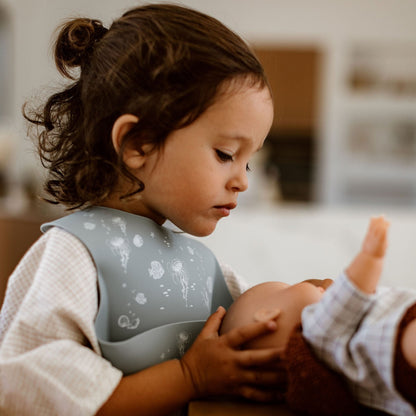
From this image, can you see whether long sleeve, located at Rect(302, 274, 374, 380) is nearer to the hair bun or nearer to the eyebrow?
the eyebrow

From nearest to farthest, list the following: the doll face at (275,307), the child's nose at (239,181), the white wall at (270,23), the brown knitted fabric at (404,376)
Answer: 1. the brown knitted fabric at (404,376)
2. the doll face at (275,307)
3. the child's nose at (239,181)
4. the white wall at (270,23)

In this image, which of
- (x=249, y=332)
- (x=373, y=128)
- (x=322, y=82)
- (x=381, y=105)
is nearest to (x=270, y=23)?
(x=322, y=82)

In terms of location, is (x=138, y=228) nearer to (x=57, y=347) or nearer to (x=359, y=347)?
(x=57, y=347)

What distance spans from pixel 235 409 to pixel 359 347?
0.14m

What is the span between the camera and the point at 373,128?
501cm

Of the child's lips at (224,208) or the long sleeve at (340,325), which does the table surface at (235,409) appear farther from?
the child's lips at (224,208)

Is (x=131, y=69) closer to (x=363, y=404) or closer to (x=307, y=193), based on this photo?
(x=363, y=404)

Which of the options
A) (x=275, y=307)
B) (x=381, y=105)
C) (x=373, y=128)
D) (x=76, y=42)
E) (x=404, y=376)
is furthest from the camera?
(x=373, y=128)

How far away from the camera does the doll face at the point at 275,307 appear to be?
55 centimetres

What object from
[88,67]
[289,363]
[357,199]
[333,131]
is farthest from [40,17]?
[289,363]

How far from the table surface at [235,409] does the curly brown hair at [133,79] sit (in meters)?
0.27

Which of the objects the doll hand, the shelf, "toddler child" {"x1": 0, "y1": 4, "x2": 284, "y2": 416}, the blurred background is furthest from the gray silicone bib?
the shelf

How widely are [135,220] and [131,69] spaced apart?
0.18 m

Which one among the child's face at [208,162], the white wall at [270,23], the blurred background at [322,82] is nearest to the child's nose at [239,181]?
the child's face at [208,162]
